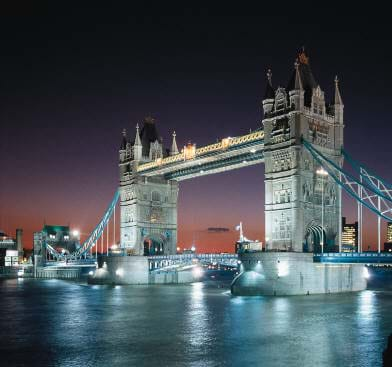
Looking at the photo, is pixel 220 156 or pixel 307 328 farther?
pixel 220 156

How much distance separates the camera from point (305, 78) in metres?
68.1

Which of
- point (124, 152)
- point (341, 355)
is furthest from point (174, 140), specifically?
point (341, 355)

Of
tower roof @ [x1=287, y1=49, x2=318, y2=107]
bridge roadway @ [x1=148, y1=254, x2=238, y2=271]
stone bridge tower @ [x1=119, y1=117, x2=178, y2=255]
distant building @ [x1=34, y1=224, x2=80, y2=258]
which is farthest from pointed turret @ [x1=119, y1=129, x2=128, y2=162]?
distant building @ [x1=34, y1=224, x2=80, y2=258]

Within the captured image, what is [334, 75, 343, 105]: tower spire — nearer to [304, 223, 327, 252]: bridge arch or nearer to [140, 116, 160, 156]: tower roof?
[304, 223, 327, 252]: bridge arch

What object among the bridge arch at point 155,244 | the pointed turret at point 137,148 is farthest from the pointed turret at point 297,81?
the bridge arch at point 155,244

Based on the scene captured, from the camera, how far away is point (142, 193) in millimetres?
91875

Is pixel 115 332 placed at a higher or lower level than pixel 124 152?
lower

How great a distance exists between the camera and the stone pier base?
59469 mm

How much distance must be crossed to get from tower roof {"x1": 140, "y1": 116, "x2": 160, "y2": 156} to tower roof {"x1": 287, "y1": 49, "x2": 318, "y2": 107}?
33.0 meters

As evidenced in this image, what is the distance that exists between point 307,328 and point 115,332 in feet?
38.5

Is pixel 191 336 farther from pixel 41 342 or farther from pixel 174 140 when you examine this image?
pixel 174 140

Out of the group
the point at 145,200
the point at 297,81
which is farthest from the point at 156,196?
the point at 297,81

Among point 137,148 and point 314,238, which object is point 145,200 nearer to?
point 137,148

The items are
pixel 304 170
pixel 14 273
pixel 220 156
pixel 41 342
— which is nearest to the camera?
pixel 41 342
